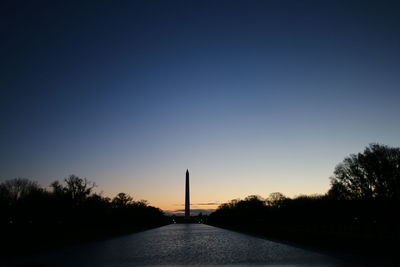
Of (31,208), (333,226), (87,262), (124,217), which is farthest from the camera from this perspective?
(124,217)

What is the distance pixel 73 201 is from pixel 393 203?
158ft

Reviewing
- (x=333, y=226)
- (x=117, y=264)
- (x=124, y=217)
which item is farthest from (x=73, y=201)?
(x=117, y=264)

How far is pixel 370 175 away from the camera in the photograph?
47000mm

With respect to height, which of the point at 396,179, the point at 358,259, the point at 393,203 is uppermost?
the point at 396,179

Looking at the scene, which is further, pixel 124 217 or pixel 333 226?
pixel 124 217

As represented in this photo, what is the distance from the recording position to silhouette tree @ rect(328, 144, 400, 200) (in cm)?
4428

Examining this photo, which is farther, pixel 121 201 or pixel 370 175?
pixel 121 201

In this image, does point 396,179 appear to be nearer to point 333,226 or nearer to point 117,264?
point 333,226

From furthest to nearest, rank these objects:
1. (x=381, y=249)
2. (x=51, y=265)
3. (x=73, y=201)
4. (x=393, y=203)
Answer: (x=73, y=201) → (x=393, y=203) → (x=381, y=249) → (x=51, y=265)

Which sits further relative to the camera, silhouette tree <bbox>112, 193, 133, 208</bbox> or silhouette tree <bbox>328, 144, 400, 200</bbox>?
silhouette tree <bbox>112, 193, 133, 208</bbox>

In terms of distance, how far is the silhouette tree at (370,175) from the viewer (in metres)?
44.3

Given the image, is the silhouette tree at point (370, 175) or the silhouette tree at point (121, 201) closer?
the silhouette tree at point (370, 175)

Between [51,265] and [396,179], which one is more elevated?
[396,179]

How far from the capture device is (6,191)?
56.9 m
